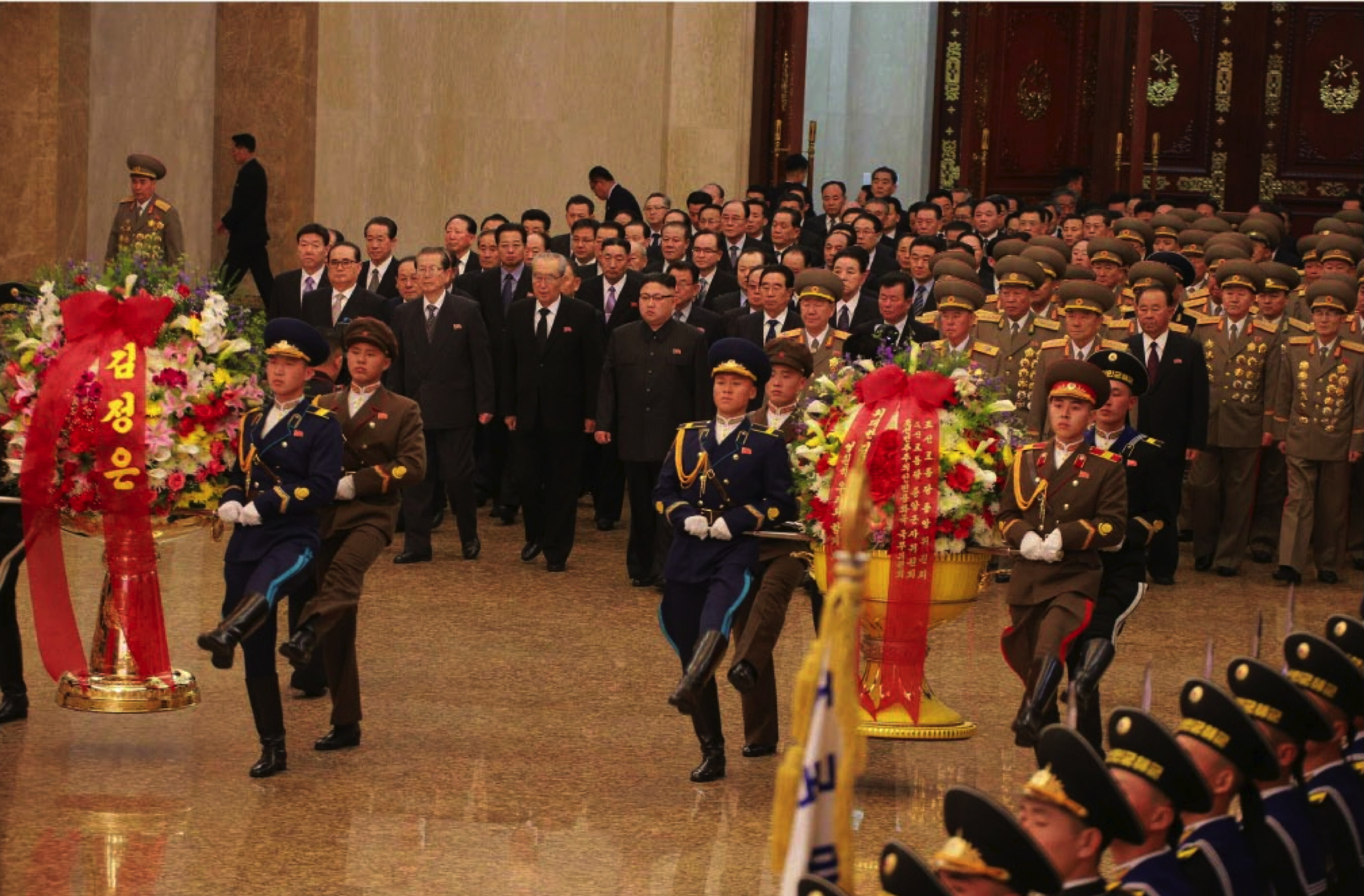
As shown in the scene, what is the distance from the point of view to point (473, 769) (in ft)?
28.0

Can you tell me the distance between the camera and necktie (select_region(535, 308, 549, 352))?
13.5 m

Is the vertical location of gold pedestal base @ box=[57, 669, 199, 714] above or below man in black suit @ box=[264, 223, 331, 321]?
below

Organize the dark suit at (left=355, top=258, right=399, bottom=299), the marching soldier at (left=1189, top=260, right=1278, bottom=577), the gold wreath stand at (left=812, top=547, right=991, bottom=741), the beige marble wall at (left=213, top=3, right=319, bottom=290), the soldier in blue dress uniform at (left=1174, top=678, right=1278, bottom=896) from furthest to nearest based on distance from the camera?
the beige marble wall at (left=213, top=3, right=319, bottom=290), the dark suit at (left=355, top=258, right=399, bottom=299), the marching soldier at (left=1189, top=260, right=1278, bottom=577), the gold wreath stand at (left=812, top=547, right=991, bottom=741), the soldier in blue dress uniform at (left=1174, top=678, right=1278, bottom=896)

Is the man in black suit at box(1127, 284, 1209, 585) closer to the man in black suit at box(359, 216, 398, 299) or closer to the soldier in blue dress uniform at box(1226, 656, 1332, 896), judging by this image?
the man in black suit at box(359, 216, 398, 299)

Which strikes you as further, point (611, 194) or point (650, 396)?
point (611, 194)

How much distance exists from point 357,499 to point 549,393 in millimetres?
4428

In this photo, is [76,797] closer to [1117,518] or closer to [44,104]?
[1117,518]

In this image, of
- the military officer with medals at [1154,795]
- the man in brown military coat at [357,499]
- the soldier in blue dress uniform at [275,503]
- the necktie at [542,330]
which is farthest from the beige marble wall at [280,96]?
the military officer with medals at [1154,795]

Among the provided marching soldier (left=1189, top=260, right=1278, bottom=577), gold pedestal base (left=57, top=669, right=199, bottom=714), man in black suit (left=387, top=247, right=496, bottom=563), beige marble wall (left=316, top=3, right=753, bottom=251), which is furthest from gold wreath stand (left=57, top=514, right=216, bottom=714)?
beige marble wall (left=316, top=3, right=753, bottom=251)

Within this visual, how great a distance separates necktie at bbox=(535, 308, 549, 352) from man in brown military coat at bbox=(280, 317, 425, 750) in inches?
162

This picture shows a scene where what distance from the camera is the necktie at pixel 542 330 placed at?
13.5 m

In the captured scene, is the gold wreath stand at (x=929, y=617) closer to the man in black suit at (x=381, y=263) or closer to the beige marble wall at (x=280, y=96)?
the man in black suit at (x=381, y=263)

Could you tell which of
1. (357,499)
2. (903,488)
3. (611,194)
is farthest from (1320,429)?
(611,194)

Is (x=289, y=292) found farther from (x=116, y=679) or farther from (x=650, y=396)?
(x=116, y=679)
